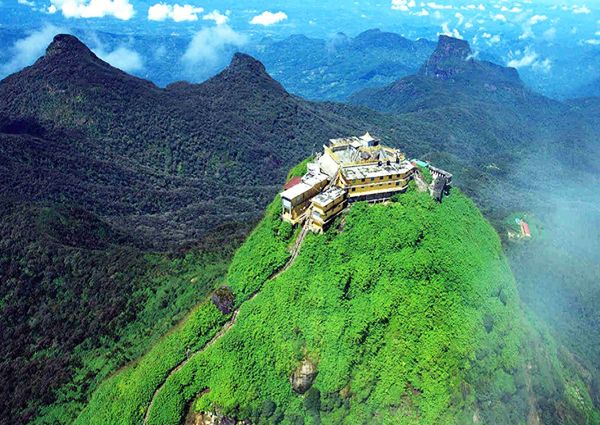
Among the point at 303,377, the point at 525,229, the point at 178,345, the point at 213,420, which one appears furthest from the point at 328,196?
the point at 525,229

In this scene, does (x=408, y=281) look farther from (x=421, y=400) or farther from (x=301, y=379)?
(x=301, y=379)

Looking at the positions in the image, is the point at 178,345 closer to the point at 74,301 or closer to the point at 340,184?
the point at 340,184

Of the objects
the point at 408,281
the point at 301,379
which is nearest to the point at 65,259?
the point at 301,379

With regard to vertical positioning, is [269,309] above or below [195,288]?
above

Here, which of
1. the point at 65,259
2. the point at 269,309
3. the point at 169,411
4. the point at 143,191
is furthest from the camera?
the point at 143,191

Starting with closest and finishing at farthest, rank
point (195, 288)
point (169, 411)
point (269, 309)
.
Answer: point (169, 411) < point (269, 309) < point (195, 288)

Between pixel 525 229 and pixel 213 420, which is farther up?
pixel 213 420
